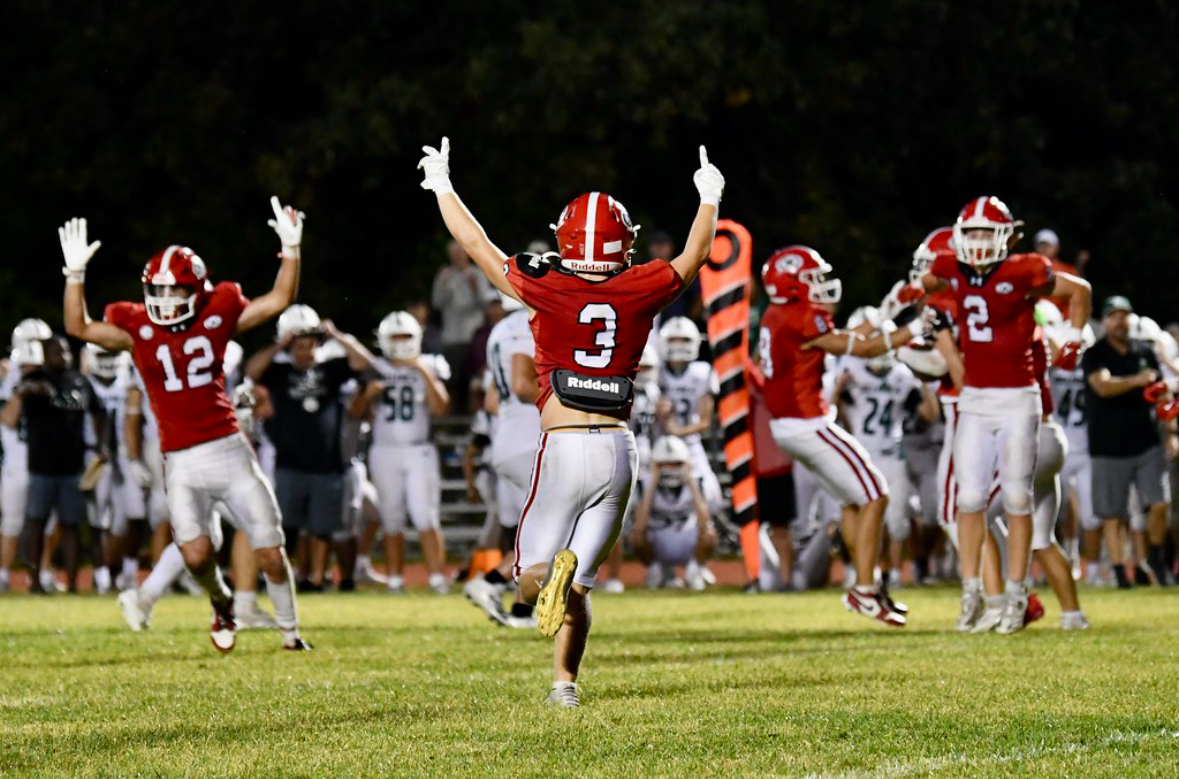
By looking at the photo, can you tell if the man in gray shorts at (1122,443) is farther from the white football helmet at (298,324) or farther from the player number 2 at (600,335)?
the player number 2 at (600,335)

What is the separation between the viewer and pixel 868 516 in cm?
1172

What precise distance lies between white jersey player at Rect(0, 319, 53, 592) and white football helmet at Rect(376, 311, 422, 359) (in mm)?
Result: 2902

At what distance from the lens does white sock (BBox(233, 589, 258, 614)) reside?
11.4 meters

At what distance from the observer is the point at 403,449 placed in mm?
16344

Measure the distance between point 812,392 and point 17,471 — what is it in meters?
7.67

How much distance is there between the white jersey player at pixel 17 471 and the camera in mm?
16906

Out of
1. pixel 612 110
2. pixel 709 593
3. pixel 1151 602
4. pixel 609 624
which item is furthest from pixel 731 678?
pixel 612 110

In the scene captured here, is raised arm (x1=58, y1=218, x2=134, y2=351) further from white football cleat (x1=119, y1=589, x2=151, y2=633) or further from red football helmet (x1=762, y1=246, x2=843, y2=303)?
red football helmet (x1=762, y1=246, x2=843, y2=303)

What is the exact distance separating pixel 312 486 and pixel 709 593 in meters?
Result: 3.10

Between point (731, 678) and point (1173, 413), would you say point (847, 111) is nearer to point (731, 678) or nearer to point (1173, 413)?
point (1173, 413)

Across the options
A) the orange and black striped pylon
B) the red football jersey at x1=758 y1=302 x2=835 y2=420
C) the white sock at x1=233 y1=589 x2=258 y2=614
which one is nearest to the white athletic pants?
the white sock at x1=233 y1=589 x2=258 y2=614

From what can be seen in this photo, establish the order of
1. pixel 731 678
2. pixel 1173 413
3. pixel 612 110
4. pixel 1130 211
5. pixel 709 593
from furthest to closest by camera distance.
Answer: pixel 1130 211
pixel 612 110
pixel 709 593
pixel 1173 413
pixel 731 678

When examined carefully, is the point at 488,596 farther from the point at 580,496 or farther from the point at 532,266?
the point at 532,266

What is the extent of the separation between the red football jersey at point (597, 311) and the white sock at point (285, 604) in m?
3.26
